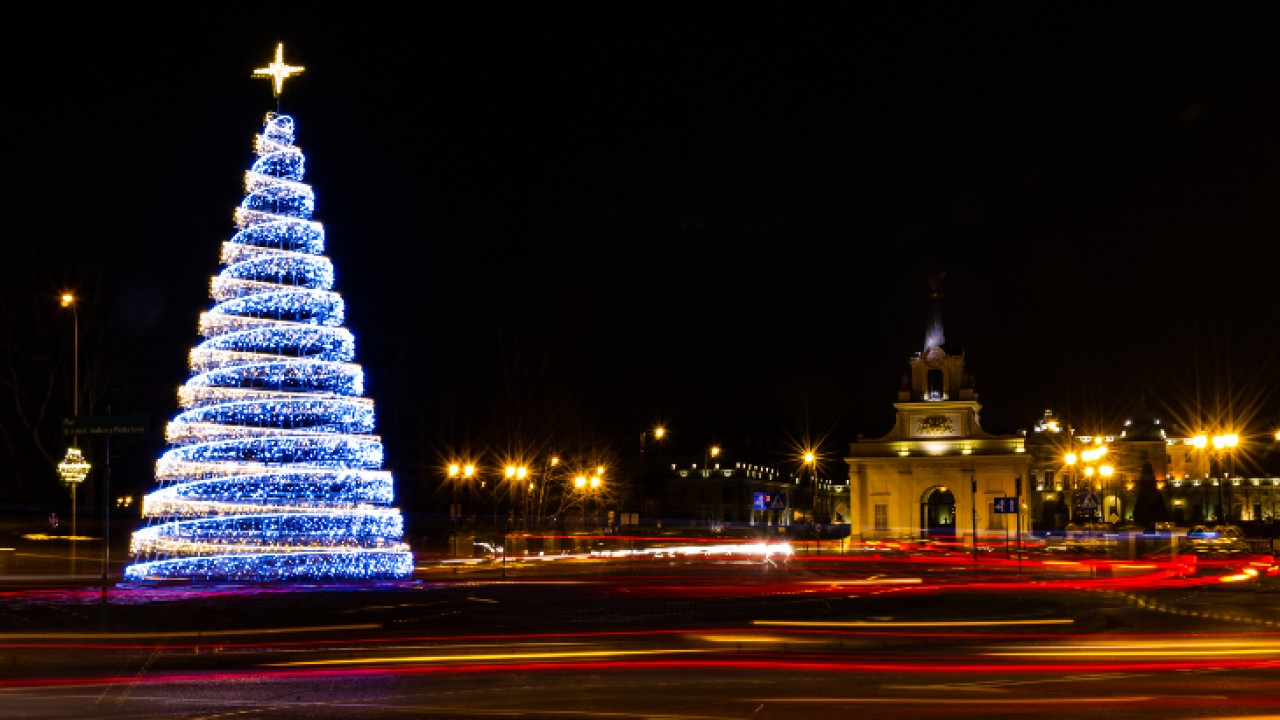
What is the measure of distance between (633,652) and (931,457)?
76178mm

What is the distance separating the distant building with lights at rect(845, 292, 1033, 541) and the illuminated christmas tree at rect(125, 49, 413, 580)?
204 feet

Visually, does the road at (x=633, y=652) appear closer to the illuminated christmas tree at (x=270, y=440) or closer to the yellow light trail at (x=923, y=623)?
the yellow light trail at (x=923, y=623)

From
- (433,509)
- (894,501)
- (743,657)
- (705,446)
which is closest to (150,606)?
(743,657)

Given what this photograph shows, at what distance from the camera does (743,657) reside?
57.6 feet

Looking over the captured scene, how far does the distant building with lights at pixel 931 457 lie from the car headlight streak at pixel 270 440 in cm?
6225

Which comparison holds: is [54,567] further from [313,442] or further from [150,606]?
[150,606]

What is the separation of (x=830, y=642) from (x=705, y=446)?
118257mm

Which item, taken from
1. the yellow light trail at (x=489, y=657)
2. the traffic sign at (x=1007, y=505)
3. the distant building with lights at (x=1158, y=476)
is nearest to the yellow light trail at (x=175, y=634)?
the yellow light trail at (x=489, y=657)

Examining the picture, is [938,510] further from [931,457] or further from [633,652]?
[633,652]

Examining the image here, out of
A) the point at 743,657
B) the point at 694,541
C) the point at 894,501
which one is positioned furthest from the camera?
the point at 894,501

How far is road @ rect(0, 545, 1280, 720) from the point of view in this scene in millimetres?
13297

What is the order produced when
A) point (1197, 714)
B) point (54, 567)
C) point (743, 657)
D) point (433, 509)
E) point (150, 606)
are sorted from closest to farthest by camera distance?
point (1197, 714) < point (743, 657) < point (150, 606) < point (54, 567) < point (433, 509)

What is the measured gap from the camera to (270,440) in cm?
2977

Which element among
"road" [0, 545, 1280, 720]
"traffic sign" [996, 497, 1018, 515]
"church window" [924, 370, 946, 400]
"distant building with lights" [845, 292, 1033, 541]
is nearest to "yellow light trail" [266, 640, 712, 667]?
"road" [0, 545, 1280, 720]
